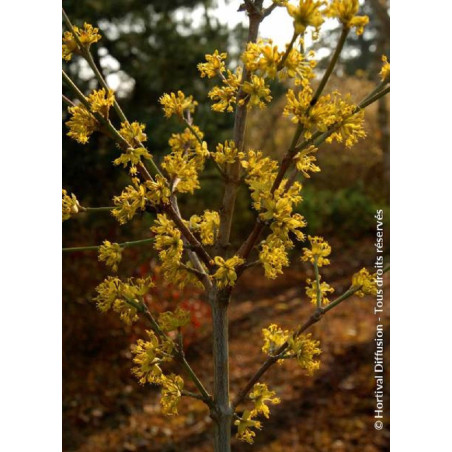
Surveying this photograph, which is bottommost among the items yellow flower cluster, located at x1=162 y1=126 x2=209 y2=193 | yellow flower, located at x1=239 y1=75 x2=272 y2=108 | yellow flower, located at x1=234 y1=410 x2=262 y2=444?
yellow flower, located at x1=234 y1=410 x2=262 y2=444

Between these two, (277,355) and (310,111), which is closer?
(310,111)


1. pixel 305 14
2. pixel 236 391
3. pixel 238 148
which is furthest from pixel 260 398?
pixel 236 391

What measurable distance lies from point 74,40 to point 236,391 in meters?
3.24

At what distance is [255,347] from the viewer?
452cm

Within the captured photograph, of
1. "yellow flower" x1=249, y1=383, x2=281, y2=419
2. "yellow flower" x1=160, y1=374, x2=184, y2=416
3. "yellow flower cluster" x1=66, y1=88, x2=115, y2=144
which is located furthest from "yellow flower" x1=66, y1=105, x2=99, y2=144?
"yellow flower" x1=249, y1=383, x2=281, y2=419

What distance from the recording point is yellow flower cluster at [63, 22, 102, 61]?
1.13m

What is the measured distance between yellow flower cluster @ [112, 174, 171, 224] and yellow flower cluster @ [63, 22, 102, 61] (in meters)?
0.32

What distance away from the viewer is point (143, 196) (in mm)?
1053

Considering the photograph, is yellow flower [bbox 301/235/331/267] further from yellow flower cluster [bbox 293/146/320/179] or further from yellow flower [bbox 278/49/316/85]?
yellow flower [bbox 278/49/316/85]

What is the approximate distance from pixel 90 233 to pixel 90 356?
90 centimetres

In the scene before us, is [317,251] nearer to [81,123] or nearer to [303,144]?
[303,144]

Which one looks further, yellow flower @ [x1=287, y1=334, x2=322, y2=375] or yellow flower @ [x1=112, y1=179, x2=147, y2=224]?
yellow flower @ [x1=287, y1=334, x2=322, y2=375]

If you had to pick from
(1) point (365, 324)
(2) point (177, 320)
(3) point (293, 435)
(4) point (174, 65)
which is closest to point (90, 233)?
(4) point (174, 65)

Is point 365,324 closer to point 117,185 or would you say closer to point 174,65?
point 117,185
